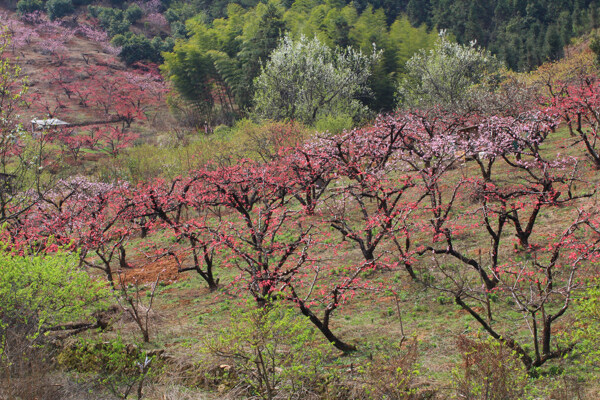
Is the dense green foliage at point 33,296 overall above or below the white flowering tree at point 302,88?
below

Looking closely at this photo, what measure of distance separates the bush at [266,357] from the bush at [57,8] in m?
81.3

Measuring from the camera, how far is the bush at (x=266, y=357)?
20.5 ft

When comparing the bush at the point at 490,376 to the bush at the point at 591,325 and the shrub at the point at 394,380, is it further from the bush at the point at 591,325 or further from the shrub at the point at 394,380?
the bush at the point at 591,325

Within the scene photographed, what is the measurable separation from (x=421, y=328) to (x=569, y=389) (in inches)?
123

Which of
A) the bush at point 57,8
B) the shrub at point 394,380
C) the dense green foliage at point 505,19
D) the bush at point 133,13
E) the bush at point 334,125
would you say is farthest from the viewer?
the bush at point 133,13

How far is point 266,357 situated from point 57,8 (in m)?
82.6

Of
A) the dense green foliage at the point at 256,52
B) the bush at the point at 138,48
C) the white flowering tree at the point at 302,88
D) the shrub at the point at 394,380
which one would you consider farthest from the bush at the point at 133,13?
the shrub at the point at 394,380

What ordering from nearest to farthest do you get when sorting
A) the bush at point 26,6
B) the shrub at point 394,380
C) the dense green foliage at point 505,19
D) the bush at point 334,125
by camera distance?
Result: the shrub at point 394,380 → the bush at point 334,125 → the dense green foliage at point 505,19 → the bush at point 26,6

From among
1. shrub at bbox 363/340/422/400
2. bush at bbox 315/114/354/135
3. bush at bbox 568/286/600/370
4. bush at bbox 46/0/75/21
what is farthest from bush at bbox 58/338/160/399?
bush at bbox 46/0/75/21

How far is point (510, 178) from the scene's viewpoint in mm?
18234

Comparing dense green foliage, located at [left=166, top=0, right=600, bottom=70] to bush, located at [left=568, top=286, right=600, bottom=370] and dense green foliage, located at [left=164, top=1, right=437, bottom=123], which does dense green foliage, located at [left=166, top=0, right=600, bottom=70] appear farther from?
bush, located at [left=568, top=286, right=600, bottom=370]

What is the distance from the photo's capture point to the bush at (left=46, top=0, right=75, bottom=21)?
71812 mm

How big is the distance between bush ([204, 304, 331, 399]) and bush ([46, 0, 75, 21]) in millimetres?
81331

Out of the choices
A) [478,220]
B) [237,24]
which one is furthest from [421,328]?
[237,24]
